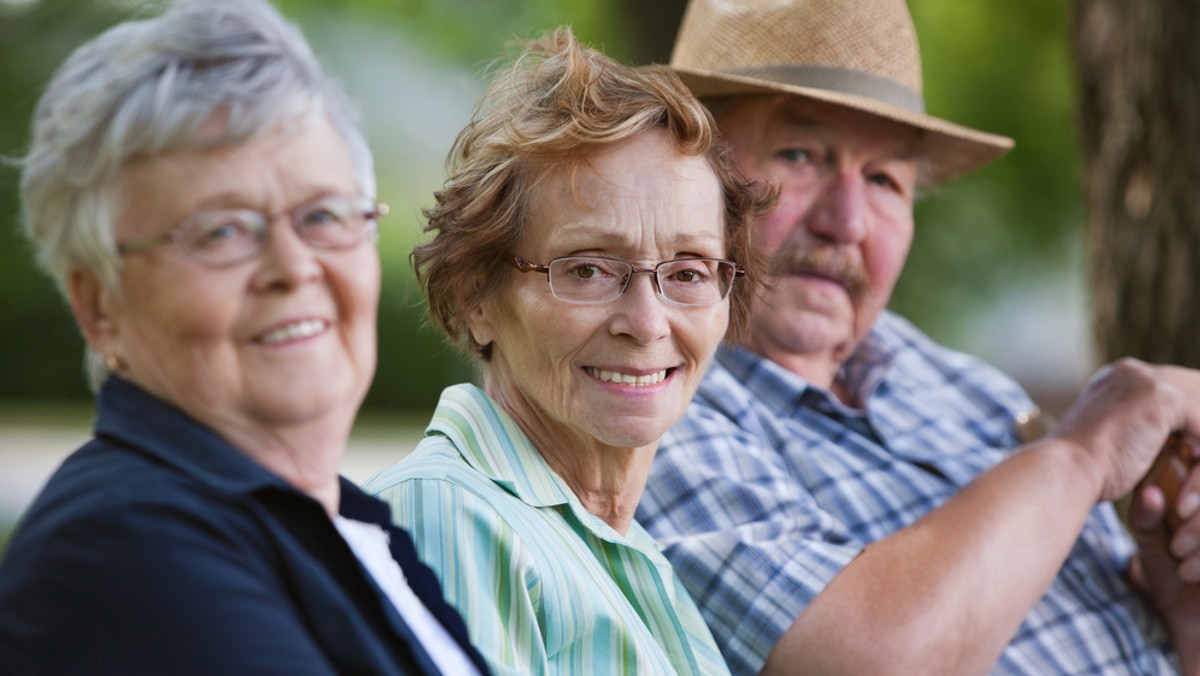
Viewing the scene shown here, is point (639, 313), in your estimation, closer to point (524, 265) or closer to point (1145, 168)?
point (524, 265)

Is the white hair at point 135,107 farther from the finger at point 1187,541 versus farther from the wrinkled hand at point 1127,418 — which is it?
the finger at point 1187,541

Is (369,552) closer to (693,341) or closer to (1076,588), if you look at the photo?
(693,341)

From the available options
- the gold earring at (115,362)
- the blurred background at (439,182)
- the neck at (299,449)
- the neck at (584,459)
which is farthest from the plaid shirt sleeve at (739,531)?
the blurred background at (439,182)

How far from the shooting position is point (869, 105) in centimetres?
292

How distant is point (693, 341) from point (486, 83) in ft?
2.07

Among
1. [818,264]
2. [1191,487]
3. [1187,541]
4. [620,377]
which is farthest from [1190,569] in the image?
[620,377]

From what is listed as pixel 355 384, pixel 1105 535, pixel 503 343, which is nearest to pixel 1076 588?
pixel 1105 535

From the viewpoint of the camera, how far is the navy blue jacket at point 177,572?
1313 mm

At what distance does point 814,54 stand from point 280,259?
181cm

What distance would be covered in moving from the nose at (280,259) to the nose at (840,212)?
168 cm

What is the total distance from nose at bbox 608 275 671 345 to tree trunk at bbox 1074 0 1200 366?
245cm

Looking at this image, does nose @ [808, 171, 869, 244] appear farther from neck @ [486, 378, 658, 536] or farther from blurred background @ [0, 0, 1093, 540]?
blurred background @ [0, 0, 1093, 540]

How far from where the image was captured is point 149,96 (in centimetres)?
142

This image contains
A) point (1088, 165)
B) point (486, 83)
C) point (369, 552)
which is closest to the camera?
point (369, 552)
